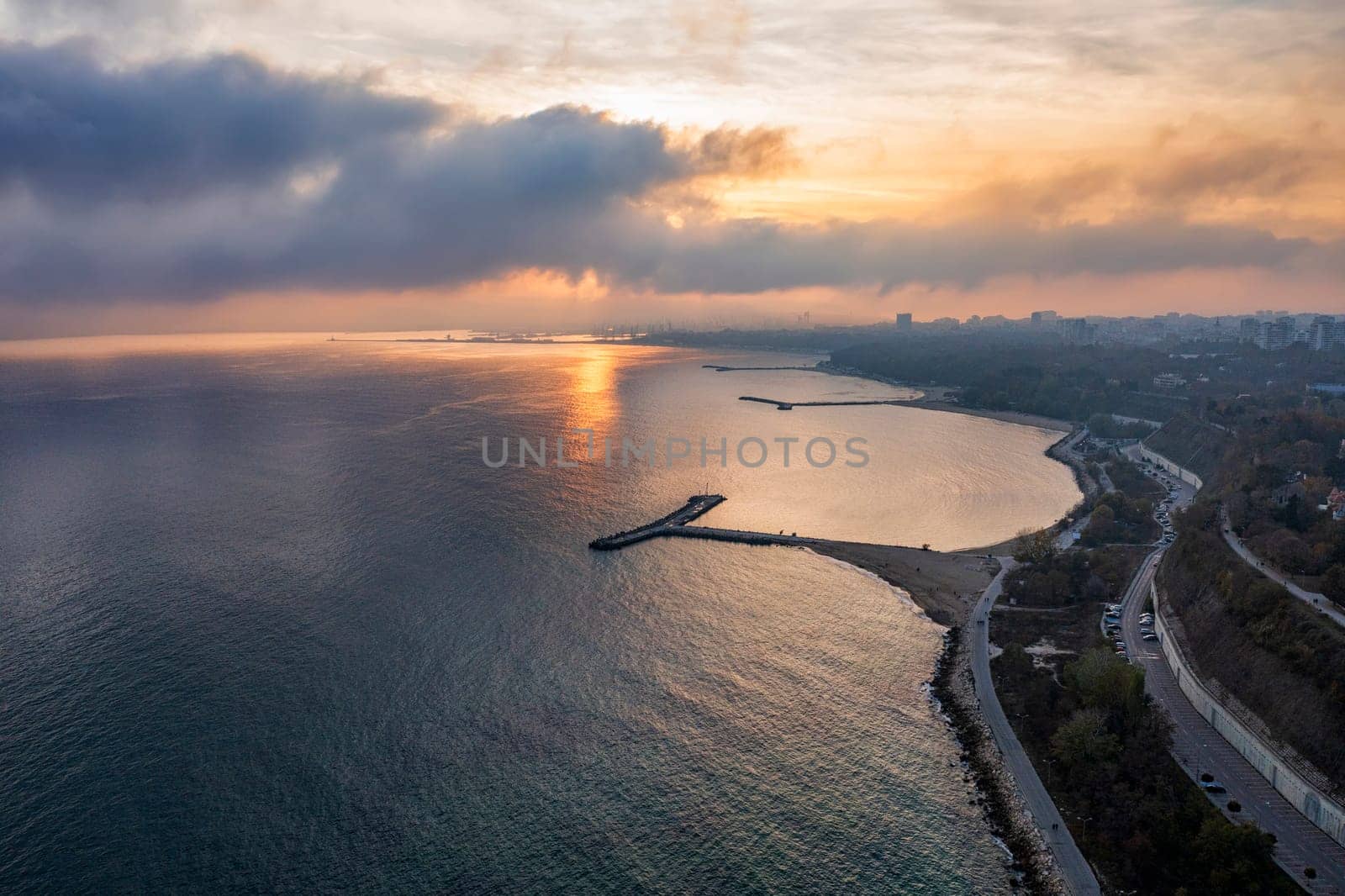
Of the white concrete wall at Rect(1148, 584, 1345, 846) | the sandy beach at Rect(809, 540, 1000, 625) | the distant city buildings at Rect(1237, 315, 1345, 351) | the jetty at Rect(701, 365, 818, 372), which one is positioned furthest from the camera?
the jetty at Rect(701, 365, 818, 372)

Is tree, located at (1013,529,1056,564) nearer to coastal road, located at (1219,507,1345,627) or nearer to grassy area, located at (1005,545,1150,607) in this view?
grassy area, located at (1005,545,1150,607)

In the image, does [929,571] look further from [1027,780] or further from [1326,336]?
[1326,336]

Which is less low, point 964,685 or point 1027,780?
point 964,685

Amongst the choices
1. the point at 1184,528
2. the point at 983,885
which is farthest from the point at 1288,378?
the point at 983,885

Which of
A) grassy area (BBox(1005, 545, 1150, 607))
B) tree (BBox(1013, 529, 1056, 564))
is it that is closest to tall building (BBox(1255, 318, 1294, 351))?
grassy area (BBox(1005, 545, 1150, 607))

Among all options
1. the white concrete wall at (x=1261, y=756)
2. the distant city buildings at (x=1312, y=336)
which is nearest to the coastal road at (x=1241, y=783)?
the white concrete wall at (x=1261, y=756)

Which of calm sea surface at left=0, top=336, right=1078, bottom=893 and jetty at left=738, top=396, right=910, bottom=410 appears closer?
calm sea surface at left=0, top=336, right=1078, bottom=893

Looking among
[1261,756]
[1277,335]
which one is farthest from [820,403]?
[1277,335]
